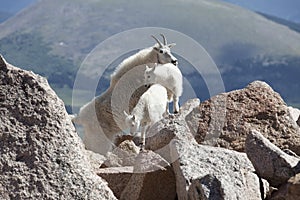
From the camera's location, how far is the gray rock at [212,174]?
536cm

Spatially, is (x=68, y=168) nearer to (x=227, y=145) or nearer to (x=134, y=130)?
(x=227, y=145)

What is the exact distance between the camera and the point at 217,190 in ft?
17.5

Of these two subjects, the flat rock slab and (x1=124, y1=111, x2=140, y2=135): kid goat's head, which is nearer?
the flat rock slab

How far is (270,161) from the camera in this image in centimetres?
638

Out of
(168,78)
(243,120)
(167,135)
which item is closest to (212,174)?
(167,135)

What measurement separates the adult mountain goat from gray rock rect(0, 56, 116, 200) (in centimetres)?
1004

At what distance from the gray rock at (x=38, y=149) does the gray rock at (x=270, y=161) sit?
1.92 m

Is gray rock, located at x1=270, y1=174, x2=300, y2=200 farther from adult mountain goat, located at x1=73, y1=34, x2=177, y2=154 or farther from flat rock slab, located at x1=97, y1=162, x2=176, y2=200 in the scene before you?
adult mountain goat, located at x1=73, y1=34, x2=177, y2=154

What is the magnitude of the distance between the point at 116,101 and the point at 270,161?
9.63m

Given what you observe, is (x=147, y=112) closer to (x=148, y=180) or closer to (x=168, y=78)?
(x=168, y=78)

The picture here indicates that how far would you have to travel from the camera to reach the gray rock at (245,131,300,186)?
6.27 m

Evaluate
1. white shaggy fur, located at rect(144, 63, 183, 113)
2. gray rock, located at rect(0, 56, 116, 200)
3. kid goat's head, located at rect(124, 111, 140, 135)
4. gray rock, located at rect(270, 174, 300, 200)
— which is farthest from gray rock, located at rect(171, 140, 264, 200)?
white shaggy fur, located at rect(144, 63, 183, 113)

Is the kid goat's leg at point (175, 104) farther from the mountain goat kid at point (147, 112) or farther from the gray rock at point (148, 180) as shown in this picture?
the gray rock at point (148, 180)

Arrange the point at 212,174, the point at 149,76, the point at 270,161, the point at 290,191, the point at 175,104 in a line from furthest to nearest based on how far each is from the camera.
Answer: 1. the point at 149,76
2. the point at 175,104
3. the point at 270,161
4. the point at 290,191
5. the point at 212,174
